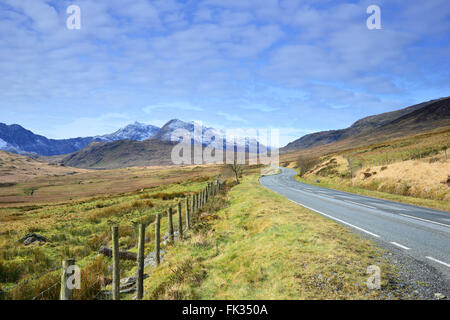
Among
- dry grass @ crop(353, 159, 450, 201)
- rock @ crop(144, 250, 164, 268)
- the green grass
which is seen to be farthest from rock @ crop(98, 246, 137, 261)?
dry grass @ crop(353, 159, 450, 201)

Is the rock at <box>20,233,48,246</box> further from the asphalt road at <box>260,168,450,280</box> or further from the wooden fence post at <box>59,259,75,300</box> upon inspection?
the asphalt road at <box>260,168,450,280</box>

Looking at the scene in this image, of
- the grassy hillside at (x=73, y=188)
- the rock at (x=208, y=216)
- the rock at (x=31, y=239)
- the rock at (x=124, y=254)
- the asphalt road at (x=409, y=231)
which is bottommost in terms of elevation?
the grassy hillside at (x=73, y=188)

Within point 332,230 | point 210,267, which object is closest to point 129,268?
point 210,267

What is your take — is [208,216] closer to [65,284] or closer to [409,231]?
[409,231]

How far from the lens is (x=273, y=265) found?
7.14 meters

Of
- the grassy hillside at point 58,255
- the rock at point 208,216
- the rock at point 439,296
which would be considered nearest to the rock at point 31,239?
the grassy hillside at point 58,255

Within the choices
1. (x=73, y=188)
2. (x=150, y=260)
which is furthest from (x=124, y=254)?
(x=73, y=188)

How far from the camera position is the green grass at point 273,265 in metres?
5.74

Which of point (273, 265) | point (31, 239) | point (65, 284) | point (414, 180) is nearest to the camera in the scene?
point (65, 284)

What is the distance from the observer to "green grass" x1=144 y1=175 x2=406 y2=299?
574cm

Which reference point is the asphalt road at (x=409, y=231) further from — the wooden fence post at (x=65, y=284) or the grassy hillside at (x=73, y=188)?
the grassy hillside at (x=73, y=188)
